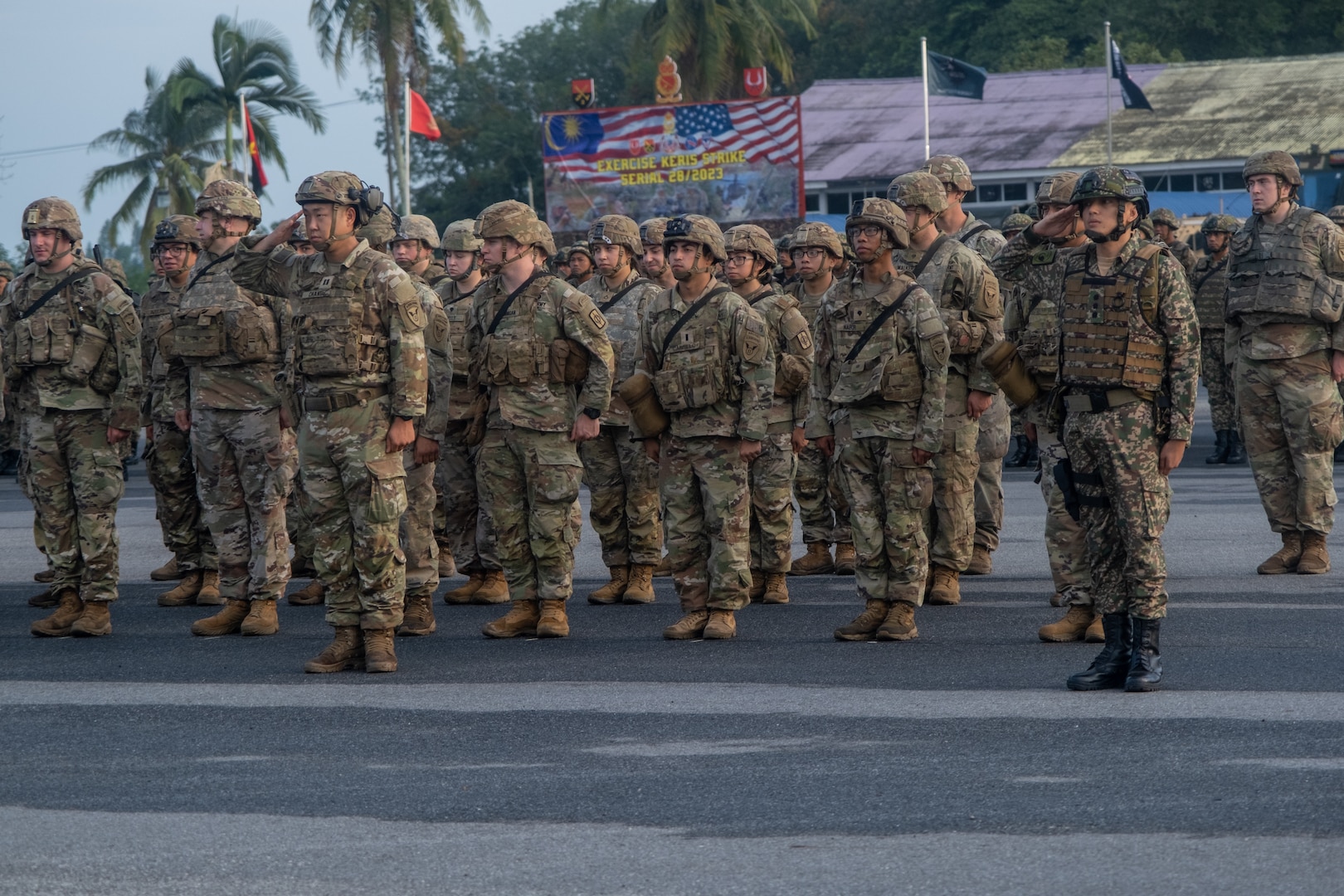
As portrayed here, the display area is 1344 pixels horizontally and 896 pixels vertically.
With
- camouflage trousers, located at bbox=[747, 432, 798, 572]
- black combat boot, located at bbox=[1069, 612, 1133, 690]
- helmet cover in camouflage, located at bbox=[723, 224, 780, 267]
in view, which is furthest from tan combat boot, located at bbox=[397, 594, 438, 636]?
black combat boot, located at bbox=[1069, 612, 1133, 690]

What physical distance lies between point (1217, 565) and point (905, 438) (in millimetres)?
3309

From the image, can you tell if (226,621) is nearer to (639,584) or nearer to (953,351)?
(639,584)

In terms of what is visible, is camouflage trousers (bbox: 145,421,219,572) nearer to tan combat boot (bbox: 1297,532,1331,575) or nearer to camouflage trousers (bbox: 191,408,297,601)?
camouflage trousers (bbox: 191,408,297,601)

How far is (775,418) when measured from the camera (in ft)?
36.3

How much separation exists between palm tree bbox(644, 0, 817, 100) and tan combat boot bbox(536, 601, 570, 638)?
124 ft

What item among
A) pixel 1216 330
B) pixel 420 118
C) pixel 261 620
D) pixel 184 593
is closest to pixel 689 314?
pixel 261 620

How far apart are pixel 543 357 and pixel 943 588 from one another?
2673 mm

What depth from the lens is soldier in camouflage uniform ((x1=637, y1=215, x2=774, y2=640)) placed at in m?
9.62

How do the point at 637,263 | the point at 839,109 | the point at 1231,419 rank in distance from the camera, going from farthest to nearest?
the point at 839,109, the point at 1231,419, the point at 637,263

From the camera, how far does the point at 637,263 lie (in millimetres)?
13875

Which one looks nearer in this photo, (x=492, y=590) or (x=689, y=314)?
(x=689, y=314)

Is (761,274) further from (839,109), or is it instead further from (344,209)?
(839,109)

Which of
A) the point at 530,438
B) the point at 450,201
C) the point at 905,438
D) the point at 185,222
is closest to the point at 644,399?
the point at 530,438

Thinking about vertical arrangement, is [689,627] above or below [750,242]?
below
